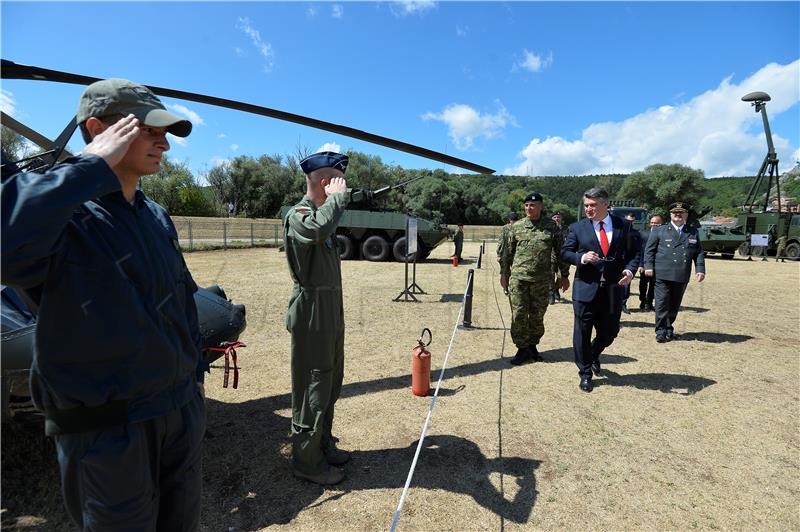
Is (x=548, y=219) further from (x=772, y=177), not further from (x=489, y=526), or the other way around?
(x=772, y=177)

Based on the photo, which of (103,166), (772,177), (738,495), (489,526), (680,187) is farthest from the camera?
(680,187)

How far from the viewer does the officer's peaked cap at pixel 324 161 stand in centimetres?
244

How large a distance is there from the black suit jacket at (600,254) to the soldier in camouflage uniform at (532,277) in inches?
22.2

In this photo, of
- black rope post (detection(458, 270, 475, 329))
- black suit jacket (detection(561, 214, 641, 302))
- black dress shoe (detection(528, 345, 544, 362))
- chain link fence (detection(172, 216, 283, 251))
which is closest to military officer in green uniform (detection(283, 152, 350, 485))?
black suit jacket (detection(561, 214, 641, 302))

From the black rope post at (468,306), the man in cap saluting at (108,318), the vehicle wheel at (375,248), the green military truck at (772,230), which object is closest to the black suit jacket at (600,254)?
the black rope post at (468,306)

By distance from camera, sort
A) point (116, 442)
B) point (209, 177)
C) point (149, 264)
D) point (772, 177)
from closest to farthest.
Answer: point (116, 442)
point (149, 264)
point (772, 177)
point (209, 177)

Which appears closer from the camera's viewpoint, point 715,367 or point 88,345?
point 88,345

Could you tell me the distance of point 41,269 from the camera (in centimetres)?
104

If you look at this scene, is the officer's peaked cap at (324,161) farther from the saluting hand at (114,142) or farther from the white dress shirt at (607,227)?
the white dress shirt at (607,227)

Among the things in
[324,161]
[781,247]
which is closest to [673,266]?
[324,161]

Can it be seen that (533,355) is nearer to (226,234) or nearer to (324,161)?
(324,161)

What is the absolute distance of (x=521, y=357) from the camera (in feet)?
15.7

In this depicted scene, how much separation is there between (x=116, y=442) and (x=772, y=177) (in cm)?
3202

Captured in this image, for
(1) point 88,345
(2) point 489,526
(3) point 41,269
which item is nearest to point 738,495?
(2) point 489,526
